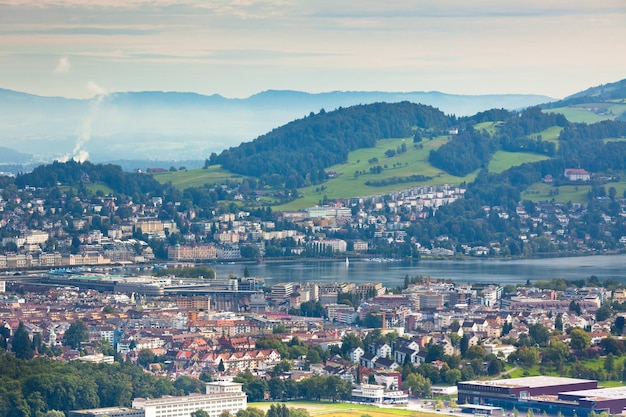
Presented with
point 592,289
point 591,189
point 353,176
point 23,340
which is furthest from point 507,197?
point 23,340

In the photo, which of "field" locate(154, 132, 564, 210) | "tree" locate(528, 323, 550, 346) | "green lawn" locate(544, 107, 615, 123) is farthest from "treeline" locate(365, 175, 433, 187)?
"tree" locate(528, 323, 550, 346)

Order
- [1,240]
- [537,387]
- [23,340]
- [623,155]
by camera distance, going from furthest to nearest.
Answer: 1. [623,155]
2. [1,240]
3. [23,340]
4. [537,387]

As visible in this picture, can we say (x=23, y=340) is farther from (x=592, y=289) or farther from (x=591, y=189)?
(x=591, y=189)

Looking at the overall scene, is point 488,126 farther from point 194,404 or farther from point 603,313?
point 194,404

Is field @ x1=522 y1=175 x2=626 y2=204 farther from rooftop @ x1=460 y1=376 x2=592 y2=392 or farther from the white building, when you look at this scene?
the white building

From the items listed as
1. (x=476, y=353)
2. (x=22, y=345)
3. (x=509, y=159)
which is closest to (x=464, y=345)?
(x=476, y=353)

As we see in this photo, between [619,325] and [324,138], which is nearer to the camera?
[619,325]

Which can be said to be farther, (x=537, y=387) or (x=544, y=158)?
(x=544, y=158)
